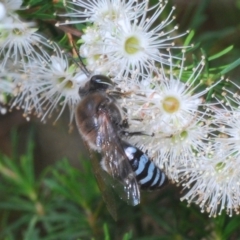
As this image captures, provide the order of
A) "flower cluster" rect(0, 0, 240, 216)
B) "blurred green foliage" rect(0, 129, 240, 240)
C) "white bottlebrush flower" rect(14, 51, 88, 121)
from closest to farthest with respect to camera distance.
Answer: "flower cluster" rect(0, 0, 240, 216)
"white bottlebrush flower" rect(14, 51, 88, 121)
"blurred green foliage" rect(0, 129, 240, 240)

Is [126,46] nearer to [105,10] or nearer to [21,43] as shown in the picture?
[105,10]

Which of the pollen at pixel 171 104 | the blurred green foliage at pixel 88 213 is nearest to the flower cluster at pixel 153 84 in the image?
the pollen at pixel 171 104

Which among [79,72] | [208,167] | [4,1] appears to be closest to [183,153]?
[208,167]

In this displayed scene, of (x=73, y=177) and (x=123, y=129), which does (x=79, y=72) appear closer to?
(x=123, y=129)

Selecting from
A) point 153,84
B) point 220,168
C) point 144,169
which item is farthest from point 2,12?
point 220,168

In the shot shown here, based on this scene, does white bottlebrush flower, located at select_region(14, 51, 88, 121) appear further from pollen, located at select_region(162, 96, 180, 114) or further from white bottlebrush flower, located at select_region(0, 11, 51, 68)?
pollen, located at select_region(162, 96, 180, 114)

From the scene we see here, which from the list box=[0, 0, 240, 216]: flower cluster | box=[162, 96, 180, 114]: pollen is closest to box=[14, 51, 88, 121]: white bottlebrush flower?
box=[0, 0, 240, 216]: flower cluster

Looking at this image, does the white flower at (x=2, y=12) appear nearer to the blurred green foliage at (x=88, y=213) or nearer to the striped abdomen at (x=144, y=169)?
the striped abdomen at (x=144, y=169)
